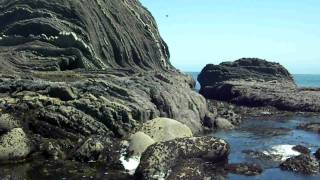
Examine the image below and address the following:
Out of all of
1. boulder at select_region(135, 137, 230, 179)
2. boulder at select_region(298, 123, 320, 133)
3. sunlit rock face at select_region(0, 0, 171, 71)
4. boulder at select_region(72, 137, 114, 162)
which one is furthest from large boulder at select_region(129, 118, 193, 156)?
sunlit rock face at select_region(0, 0, 171, 71)

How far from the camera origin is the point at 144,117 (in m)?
39.3

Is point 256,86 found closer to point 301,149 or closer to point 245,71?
point 245,71

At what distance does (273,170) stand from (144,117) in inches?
469

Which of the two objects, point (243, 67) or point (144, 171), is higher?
point (243, 67)

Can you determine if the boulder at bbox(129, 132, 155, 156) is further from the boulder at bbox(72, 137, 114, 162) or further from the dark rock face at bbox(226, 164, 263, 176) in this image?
the dark rock face at bbox(226, 164, 263, 176)

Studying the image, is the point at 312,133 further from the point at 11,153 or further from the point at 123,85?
the point at 11,153

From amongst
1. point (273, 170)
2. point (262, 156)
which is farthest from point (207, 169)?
point (262, 156)

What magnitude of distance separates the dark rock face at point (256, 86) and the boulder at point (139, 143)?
38528mm

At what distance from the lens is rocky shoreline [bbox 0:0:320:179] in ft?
100

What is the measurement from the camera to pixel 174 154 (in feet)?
95.8

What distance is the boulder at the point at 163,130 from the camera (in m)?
35.0

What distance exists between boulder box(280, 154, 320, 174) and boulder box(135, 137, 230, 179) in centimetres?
383

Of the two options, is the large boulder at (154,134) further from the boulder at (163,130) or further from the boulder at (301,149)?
the boulder at (301,149)

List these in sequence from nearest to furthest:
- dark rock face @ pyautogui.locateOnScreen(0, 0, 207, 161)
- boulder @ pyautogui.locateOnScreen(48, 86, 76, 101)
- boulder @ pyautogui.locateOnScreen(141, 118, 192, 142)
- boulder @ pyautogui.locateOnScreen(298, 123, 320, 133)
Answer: boulder @ pyautogui.locateOnScreen(141, 118, 192, 142), dark rock face @ pyautogui.locateOnScreen(0, 0, 207, 161), boulder @ pyautogui.locateOnScreen(48, 86, 76, 101), boulder @ pyautogui.locateOnScreen(298, 123, 320, 133)
